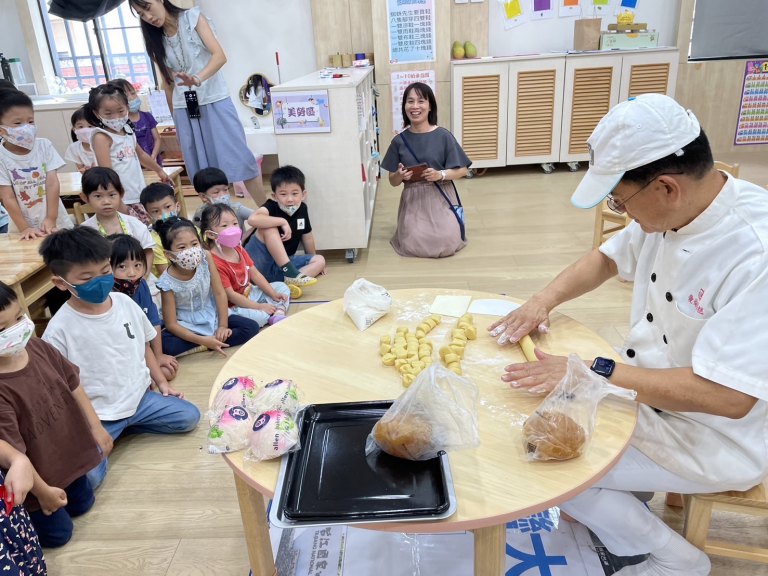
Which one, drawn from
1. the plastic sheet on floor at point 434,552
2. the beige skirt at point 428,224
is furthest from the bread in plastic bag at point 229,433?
the beige skirt at point 428,224

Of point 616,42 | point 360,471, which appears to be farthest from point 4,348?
point 616,42

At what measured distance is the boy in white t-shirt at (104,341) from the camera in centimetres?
193

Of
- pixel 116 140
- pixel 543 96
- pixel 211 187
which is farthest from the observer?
pixel 543 96

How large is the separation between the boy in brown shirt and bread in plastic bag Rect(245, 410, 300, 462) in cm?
84

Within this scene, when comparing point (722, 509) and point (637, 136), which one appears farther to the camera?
point (722, 509)

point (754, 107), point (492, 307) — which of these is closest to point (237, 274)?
point (492, 307)

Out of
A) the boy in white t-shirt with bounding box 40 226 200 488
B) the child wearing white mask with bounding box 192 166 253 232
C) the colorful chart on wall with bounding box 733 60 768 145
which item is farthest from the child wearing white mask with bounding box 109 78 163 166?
the colorful chart on wall with bounding box 733 60 768 145

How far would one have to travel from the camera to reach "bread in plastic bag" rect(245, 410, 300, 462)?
3.67 feet

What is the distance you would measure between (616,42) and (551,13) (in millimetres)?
711

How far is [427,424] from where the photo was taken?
1076 mm

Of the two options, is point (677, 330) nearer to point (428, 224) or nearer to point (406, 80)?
point (428, 224)

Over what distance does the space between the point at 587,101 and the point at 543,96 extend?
1.42ft

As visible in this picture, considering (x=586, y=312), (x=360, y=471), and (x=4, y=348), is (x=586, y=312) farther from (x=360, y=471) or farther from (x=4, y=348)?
(x=4, y=348)

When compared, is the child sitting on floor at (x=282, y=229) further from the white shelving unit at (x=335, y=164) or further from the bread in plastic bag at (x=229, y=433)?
the bread in plastic bag at (x=229, y=433)
